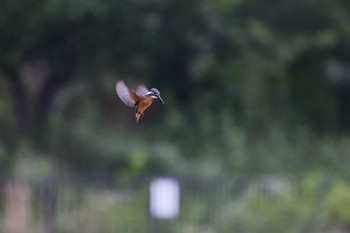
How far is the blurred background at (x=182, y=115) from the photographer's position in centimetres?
1343

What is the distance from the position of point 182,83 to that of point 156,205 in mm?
9313

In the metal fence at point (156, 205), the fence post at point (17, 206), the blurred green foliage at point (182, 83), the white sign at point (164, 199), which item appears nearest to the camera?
the fence post at point (17, 206)

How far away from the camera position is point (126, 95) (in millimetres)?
2395

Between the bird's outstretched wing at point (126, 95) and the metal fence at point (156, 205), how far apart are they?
10585 millimetres

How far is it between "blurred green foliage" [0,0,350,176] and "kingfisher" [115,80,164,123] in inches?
548

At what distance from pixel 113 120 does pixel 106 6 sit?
237 inches

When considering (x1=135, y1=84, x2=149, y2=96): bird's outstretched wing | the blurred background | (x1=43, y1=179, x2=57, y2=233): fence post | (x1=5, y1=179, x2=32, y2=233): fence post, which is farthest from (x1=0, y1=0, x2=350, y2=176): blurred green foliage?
(x1=135, y1=84, x2=149, y2=96): bird's outstretched wing

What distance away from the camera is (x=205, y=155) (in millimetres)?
19500

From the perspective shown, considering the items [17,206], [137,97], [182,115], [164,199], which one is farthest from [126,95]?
[182,115]

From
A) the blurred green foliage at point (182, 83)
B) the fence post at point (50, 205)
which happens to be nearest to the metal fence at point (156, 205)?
the fence post at point (50, 205)

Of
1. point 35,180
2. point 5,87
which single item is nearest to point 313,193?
point 35,180

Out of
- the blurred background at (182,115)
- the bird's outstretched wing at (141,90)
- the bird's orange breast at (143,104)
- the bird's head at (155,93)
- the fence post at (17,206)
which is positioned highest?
the blurred background at (182,115)

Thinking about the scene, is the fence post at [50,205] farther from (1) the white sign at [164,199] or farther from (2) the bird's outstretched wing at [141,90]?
(2) the bird's outstretched wing at [141,90]

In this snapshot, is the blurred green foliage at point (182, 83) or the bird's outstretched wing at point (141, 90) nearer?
the bird's outstretched wing at point (141, 90)
